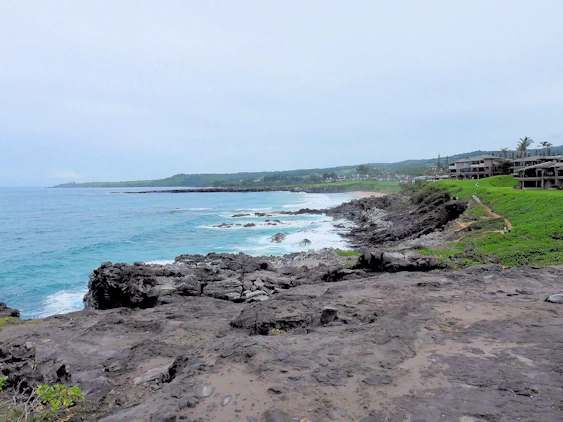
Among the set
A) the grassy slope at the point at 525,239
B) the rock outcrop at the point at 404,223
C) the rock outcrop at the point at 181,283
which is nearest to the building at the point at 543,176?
the rock outcrop at the point at 404,223

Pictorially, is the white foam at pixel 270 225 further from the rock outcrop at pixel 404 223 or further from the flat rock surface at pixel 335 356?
the flat rock surface at pixel 335 356

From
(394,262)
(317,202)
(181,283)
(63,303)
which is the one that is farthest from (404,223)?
(317,202)

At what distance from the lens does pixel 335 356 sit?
7.95m

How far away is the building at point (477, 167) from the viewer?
7436 centimetres

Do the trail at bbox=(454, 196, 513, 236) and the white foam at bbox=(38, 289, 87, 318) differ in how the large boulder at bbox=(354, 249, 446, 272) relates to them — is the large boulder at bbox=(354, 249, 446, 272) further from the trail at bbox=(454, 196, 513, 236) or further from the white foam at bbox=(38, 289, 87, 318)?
the white foam at bbox=(38, 289, 87, 318)

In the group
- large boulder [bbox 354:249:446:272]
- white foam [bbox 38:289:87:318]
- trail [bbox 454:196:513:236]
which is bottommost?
white foam [bbox 38:289:87:318]

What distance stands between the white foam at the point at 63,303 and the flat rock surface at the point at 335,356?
749 cm

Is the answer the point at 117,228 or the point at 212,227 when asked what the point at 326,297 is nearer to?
the point at 212,227

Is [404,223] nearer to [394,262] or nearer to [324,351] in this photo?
[394,262]

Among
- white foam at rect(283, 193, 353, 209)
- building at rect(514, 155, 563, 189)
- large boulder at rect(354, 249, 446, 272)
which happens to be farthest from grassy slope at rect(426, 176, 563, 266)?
white foam at rect(283, 193, 353, 209)

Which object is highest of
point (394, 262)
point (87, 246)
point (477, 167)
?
point (477, 167)

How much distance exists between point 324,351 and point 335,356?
35cm

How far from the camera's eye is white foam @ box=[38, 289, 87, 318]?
68.5 feet

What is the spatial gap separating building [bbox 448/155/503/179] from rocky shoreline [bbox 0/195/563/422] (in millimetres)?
68731
